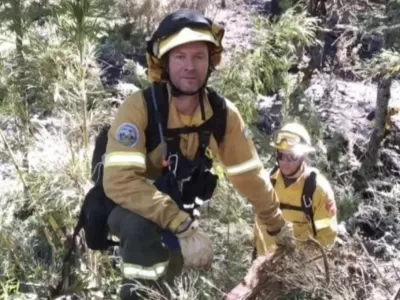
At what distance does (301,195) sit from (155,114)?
74.3 inches

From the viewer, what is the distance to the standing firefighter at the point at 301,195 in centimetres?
464

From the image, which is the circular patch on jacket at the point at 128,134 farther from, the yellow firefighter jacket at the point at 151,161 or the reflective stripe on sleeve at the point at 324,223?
the reflective stripe on sleeve at the point at 324,223

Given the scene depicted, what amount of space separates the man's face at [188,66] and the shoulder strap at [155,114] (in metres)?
0.12

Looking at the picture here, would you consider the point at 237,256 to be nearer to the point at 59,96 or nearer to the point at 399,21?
the point at 59,96

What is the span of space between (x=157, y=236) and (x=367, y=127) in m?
8.14

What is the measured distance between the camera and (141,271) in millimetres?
2998

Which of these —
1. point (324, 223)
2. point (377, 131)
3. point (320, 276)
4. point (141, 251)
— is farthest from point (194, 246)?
point (377, 131)

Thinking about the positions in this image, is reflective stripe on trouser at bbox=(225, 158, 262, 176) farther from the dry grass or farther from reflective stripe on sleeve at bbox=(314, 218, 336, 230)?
reflective stripe on sleeve at bbox=(314, 218, 336, 230)

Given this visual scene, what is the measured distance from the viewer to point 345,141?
9.80m

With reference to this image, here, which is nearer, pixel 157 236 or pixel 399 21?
pixel 157 236

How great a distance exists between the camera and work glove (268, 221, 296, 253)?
10.2ft

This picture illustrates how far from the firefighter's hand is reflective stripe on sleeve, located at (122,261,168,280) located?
129mm

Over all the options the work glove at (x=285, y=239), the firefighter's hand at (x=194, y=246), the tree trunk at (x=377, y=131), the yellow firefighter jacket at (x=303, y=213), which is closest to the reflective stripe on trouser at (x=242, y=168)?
the work glove at (x=285, y=239)

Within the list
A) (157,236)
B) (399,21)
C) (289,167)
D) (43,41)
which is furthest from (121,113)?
(399,21)
